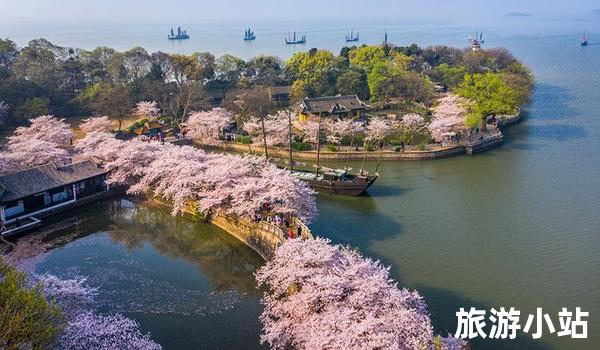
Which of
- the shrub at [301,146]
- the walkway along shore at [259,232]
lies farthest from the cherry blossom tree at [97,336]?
the shrub at [301,146]

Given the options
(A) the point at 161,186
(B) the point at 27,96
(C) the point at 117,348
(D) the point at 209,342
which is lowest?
(D) the point at 209,342

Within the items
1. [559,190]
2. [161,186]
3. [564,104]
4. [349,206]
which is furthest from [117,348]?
[564,104]

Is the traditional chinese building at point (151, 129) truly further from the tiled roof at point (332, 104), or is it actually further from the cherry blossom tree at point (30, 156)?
the tiled roof at point (332, 104)

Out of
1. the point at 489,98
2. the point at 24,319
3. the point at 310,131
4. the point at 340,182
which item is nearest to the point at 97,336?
the point at 24,319

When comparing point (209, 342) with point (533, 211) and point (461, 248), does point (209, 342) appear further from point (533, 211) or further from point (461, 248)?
point (533, 211)

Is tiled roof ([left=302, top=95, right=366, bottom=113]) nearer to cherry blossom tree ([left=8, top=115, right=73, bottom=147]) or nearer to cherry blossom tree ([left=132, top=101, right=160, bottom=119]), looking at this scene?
cherry blossom tree ([left=132, top=101, right=160, bottom=119])

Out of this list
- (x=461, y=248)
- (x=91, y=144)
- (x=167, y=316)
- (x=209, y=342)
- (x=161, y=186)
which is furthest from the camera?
(x=91, y=144)

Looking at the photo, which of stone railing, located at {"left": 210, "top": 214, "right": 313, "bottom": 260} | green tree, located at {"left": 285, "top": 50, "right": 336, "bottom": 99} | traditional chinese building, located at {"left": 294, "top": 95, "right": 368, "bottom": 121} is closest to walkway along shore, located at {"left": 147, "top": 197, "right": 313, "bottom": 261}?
stone railing, located at {"left": 210, "top": 214, "right": 313, "bottom": 260}
